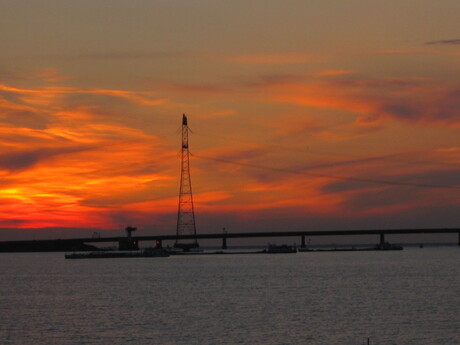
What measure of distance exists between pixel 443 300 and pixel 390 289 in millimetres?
17108

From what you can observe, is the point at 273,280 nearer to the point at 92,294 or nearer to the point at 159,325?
the point at 92,294

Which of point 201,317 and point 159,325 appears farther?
point 201,317

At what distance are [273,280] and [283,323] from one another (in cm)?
6151

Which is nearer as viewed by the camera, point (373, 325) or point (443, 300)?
point (373, 325)

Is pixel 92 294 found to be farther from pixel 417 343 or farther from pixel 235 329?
pixel 417 343

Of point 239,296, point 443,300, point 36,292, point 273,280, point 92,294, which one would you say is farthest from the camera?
point 273,280

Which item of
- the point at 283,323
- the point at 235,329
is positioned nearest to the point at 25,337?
the point at 235,329

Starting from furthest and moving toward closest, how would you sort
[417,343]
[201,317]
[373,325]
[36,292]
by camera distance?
[36,292]
[201,317]
[373,325]
[417,343]

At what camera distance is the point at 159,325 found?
70.9 metres

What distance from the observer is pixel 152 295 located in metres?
104

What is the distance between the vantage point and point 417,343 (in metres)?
59.2

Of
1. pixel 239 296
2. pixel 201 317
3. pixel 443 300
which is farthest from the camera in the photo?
pixel 239 296

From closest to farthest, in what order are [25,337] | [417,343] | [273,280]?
[417,343], [25,337], [273,280]

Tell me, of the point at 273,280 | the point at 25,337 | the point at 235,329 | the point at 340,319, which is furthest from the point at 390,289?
the point at 25,337
